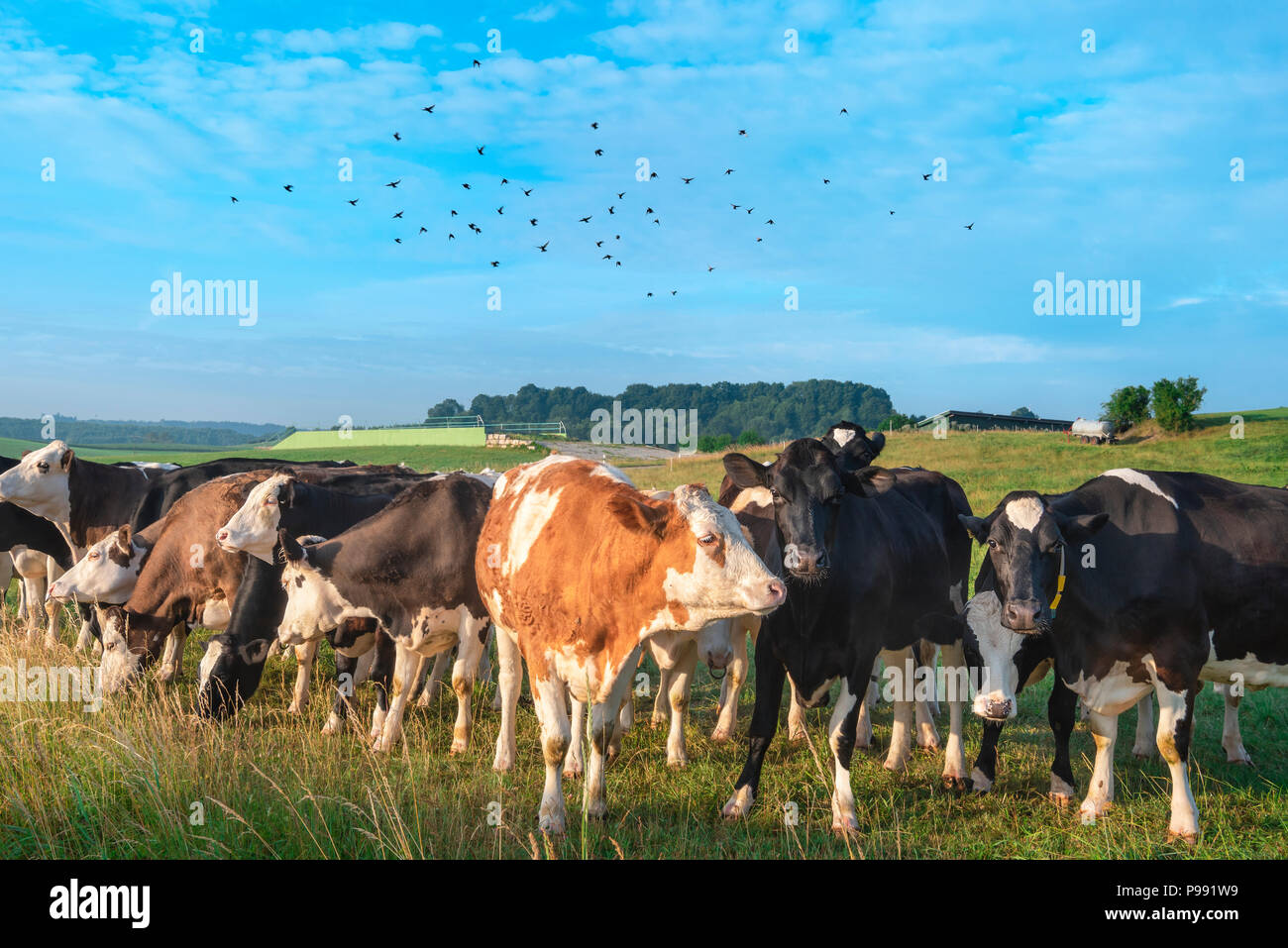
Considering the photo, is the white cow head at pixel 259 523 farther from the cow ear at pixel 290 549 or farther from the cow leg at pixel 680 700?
the cow leg at pixel 680 700

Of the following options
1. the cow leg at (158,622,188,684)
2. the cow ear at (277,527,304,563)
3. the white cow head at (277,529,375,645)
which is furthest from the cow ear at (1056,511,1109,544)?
the cow leg at (158,622,188,684)

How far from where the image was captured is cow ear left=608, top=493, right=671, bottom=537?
5.63m

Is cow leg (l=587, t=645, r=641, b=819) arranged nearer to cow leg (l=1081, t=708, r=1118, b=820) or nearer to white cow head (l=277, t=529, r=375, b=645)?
white cow head (l=277, t=529, r=375, b=645)

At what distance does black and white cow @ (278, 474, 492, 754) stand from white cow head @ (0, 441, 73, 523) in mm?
5916

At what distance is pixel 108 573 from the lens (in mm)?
9742

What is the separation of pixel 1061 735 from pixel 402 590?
550 cm

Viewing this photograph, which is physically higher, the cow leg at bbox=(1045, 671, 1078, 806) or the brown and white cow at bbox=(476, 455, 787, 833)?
the brown and white cow at bbox=(476, 455, 787, 833)

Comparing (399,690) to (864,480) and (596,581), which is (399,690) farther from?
(864,480)

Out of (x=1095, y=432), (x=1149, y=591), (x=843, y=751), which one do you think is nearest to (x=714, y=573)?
(x=843, y=751)

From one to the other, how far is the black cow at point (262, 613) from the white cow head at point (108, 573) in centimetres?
183

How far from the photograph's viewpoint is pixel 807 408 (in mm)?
107562

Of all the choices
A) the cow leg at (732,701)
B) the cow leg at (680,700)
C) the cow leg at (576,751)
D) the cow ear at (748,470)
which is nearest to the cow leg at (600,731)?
the cow leg at (576,751)
